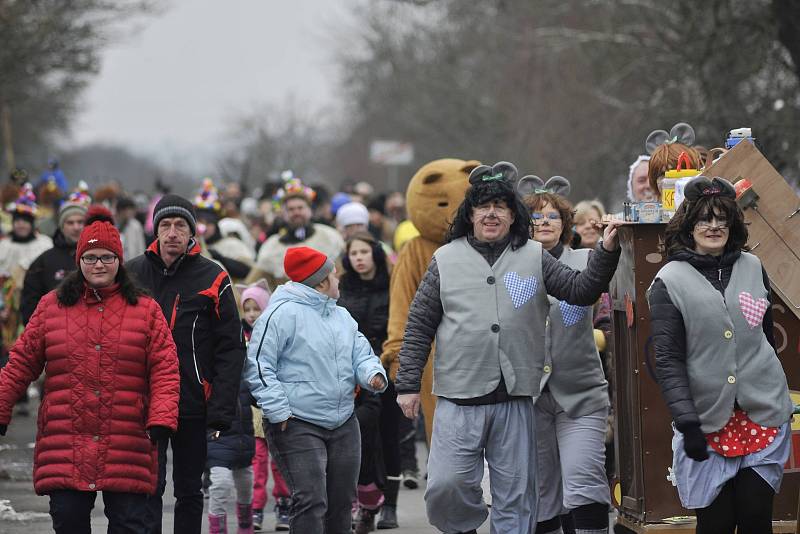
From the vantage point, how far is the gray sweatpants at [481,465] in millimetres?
7332

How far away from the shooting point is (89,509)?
23.6ft

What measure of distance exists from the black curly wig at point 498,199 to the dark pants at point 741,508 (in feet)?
5.25

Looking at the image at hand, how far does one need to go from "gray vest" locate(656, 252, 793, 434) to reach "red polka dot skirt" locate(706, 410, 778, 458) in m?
0.03

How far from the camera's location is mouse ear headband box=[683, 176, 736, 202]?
22.0ft

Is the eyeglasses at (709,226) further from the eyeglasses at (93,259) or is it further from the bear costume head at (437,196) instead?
the bear costume head at (437,196)

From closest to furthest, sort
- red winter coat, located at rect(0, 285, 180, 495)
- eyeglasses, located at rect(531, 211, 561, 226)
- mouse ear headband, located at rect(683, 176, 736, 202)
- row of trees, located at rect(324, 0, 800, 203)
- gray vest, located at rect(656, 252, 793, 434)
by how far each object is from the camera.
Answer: gray vest, located at rect(656, 252, 793, 434) < mouse ear headband, located at rect(683, 176, 736, 202) < red winter coat, located at rect(0, 285, 180, 495) < eyeglasses, located at rect(531, 211, 561, 226) < row of trees, located at rect(324, 0, 800, 203)

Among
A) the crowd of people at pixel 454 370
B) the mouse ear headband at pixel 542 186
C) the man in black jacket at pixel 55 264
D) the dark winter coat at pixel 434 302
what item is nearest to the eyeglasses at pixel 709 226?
the crowd of people at pixel 454 370

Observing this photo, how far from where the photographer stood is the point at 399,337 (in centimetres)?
922

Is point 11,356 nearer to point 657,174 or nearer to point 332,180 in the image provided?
point 657,174

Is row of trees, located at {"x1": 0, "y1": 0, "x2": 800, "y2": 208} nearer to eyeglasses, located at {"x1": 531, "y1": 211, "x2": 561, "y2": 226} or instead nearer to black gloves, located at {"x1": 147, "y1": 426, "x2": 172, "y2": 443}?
eyeglasses, located at {"x1": 531, "y1": 211, "x2": 561, "y2": 226}

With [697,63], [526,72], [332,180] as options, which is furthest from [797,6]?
[332,180]

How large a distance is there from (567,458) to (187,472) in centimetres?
192

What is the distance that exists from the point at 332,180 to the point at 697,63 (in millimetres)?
76729

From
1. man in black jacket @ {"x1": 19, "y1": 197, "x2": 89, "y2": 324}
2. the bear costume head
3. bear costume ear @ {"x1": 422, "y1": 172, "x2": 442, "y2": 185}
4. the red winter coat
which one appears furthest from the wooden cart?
man in black jacket @ {"x1": 19, "y1": 197, "x2": 89, "y2": 324}
